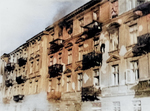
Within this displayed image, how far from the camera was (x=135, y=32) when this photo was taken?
31.4ft

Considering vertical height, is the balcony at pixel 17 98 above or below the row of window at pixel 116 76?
below

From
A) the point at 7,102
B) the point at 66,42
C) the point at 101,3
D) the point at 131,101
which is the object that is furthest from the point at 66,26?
the point at 7,102

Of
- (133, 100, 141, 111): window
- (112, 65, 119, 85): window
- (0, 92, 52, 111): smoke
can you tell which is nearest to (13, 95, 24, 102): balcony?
(0, 92, 52, 111): smoke

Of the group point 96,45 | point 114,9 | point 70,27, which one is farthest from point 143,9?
point 70,27

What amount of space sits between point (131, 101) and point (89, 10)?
5.32 metres

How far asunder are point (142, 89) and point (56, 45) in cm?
683

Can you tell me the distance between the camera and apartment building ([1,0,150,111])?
915cm

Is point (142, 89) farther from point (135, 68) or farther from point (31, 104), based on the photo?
point (31, 104)

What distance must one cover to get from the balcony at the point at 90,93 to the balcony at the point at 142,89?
6.98 feet

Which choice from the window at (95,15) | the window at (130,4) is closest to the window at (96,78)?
the window at (95,15)

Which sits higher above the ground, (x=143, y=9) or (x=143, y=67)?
(x=143, y=9)

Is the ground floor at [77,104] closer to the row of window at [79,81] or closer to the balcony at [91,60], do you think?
the row of window at [79,81]

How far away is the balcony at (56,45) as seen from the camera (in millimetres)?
13812

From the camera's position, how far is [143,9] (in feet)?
29.9
